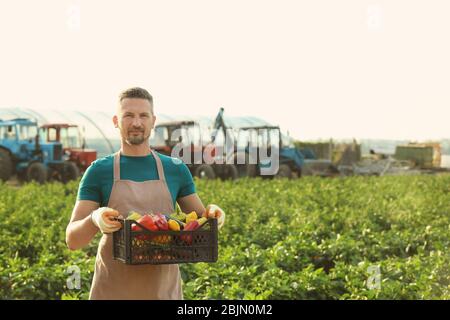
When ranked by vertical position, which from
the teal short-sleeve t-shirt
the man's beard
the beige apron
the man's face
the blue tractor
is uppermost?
the man's face

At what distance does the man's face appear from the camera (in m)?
2.32

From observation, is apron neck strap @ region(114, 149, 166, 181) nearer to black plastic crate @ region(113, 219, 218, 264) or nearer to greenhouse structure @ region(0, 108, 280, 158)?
black plastic crate @ region(113, 219, 218, 264)

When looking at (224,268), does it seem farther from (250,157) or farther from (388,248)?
(250,157)

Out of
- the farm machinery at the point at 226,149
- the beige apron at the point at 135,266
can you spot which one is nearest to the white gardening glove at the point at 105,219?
the beige apron at the point at 135,266

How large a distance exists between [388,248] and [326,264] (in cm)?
69

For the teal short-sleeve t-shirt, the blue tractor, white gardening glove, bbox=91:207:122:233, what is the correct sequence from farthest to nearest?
the blue tractor
the teal short-sleeve t-shirt
white gardening glove, bbox=91:207:122:233

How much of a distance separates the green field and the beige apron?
2247 millimetres

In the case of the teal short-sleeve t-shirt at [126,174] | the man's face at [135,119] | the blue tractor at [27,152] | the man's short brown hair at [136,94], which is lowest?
the blue tractor at [27,152]

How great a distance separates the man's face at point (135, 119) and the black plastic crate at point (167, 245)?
28 centimetres

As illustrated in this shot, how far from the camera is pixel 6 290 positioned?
5.10 m

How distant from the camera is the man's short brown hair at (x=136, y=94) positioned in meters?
2.34

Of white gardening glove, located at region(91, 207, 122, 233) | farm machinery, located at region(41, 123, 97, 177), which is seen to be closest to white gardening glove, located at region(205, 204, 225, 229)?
white gardening glove, located at region(91, 207, 122, 233)

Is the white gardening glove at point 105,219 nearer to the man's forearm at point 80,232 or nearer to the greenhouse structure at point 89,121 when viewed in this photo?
the man's forearm at point 80,232
